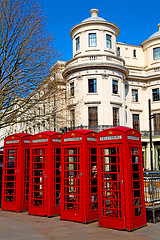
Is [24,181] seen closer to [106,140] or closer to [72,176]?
[72,176]

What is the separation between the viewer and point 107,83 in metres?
29.5

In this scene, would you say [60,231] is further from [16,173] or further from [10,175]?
[10,175]

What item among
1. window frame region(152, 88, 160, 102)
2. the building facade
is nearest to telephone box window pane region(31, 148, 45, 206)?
the building facade

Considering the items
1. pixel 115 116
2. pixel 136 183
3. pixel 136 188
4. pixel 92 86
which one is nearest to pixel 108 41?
pixel 92 86

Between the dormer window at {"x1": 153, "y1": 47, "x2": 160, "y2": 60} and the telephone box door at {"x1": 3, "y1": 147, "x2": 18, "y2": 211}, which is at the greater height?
the dormer window at {"x1": 153, "y1": 47, "x2": 160, "y2": 60}

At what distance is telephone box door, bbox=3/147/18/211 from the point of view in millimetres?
10977

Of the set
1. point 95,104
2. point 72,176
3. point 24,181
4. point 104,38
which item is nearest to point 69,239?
point 72,176

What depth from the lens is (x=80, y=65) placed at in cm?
2922

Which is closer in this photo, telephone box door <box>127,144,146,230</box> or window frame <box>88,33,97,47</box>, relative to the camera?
telephone box door <box>127,144,146,230</box>

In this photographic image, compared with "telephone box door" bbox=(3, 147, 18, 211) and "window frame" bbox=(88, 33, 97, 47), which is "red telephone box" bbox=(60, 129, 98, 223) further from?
"window frame" bbox=(88, 33, 97, 47)

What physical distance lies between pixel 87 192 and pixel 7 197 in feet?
14.0

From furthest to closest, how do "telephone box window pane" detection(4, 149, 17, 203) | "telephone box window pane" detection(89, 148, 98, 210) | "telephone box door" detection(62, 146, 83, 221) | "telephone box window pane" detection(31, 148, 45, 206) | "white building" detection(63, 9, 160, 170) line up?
"white building" detection(63, 9, 160, 170), "telephone box window pane" detection(4, 149, 17, 203), "telephone box window pane" detection(31, 148, 45, 206), "telephone box window pane" detection(89, 148, 98, 210), "telephone box door" detection(62, 146, 83, 221)

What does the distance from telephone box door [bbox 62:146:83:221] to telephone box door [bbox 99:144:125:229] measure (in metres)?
0.82

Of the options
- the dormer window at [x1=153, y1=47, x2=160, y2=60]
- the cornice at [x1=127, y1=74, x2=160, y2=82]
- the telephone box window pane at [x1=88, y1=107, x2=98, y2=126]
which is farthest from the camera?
the dormer window at [x1=153, y1=47, x2=160, y2=60]
